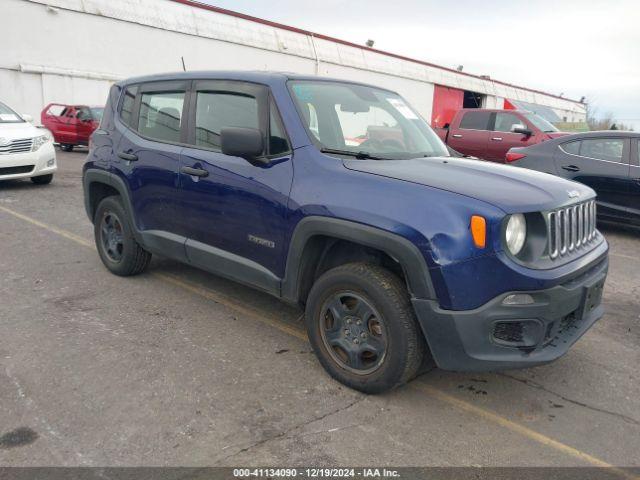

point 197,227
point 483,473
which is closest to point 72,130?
point 197,227

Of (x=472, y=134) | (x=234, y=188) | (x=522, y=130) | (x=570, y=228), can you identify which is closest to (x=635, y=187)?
(x=522, y=130)

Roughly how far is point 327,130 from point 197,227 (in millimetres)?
1230

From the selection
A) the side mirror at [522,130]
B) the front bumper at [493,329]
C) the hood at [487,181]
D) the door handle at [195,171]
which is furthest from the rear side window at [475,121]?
the front bumper at [493,329]

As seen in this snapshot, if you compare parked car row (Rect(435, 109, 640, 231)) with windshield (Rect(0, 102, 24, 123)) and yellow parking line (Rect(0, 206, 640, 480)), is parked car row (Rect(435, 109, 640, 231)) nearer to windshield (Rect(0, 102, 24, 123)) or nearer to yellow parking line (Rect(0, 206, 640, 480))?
yellow parking line (Rect(0, 206, 640, 480))

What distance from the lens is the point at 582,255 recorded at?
3.18 metres

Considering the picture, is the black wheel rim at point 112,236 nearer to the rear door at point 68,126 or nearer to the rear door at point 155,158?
the rear door at point 155,158

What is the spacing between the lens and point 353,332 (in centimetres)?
320

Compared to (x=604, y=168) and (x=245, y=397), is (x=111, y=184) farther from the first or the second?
(x=604, y=168)

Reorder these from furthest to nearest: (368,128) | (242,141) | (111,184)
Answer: (111,184) → (368,128) → (242,141)

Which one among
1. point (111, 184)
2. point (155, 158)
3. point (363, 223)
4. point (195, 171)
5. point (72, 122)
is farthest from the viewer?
point (72, 122)

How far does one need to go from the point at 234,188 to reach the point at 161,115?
1.29 metres

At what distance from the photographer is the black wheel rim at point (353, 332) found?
310 centimetres

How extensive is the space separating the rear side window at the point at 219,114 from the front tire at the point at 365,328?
1.27 m

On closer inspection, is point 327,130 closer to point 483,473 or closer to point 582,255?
point 582,255
